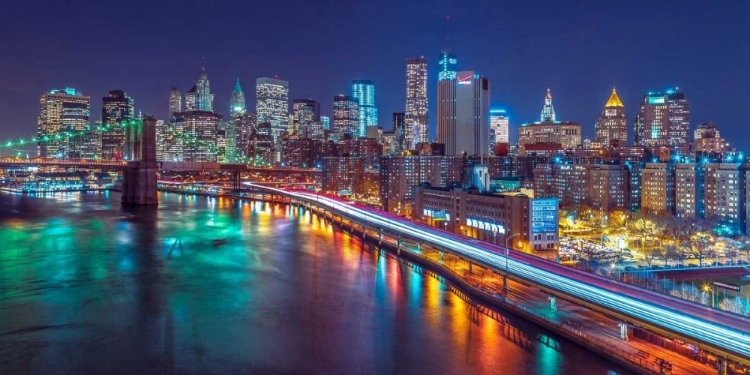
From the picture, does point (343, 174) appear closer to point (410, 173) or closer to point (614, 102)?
point (410, 173)

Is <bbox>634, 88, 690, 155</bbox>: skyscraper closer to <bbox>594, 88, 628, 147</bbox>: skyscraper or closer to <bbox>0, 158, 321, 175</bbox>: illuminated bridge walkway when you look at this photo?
<bbox>594, 88, 628, 147</bbox>: skyscraper

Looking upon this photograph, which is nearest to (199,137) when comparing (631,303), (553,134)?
(553,134)

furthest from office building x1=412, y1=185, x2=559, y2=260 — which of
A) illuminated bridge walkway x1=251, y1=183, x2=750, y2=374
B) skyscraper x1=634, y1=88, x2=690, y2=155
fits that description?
skyscraper x1=634, y1=88, x2=690, y2=155

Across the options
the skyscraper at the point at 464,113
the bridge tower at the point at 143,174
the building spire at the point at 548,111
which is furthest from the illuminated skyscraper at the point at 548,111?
the bridge tower at the point at 143,174

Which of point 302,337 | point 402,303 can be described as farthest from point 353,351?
point 402,303

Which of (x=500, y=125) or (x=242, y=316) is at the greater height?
(x=500, y=125)

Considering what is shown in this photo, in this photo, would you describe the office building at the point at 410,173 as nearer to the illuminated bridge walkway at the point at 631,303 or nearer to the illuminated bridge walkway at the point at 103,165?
the illuminated bridge walkway at the point at 103,165
